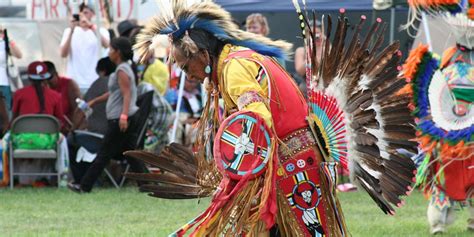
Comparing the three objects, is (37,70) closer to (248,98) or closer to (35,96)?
(35,96)

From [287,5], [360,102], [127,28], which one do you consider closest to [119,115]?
[127,28]

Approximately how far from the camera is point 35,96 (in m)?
11.0

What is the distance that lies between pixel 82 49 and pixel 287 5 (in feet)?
8.11

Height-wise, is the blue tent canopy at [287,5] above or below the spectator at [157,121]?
above

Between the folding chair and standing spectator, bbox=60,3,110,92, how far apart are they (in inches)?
52.0

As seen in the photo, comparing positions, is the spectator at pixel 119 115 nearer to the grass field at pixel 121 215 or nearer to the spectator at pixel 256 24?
the grass field at pixel 121 215

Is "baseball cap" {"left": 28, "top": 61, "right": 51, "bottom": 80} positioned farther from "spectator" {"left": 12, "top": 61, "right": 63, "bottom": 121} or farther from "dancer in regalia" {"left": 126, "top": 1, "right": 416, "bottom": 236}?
"dancer in regalia" {"left": 126, "top": 1, "right": 416, "bottom": 236}

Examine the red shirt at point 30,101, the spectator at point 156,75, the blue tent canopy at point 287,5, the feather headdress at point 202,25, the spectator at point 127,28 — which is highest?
the feather headdress at point 202,25

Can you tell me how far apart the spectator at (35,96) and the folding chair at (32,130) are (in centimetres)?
19

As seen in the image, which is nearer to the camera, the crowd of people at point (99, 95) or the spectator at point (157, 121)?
the crowd of people at point (99, 95)

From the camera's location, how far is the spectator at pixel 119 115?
33.5 ft

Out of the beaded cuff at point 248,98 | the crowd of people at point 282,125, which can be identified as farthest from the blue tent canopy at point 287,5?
the beaded cuff at point 248,98

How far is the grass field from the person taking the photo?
7.52 m

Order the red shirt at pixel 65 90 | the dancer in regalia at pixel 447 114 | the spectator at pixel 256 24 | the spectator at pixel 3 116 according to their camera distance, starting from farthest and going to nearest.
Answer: the red shirt at pixel 65 90
the spectator at pixel 3 116
the spectator at pixel 256 24
the dancer in regalia at pixel 447 114
